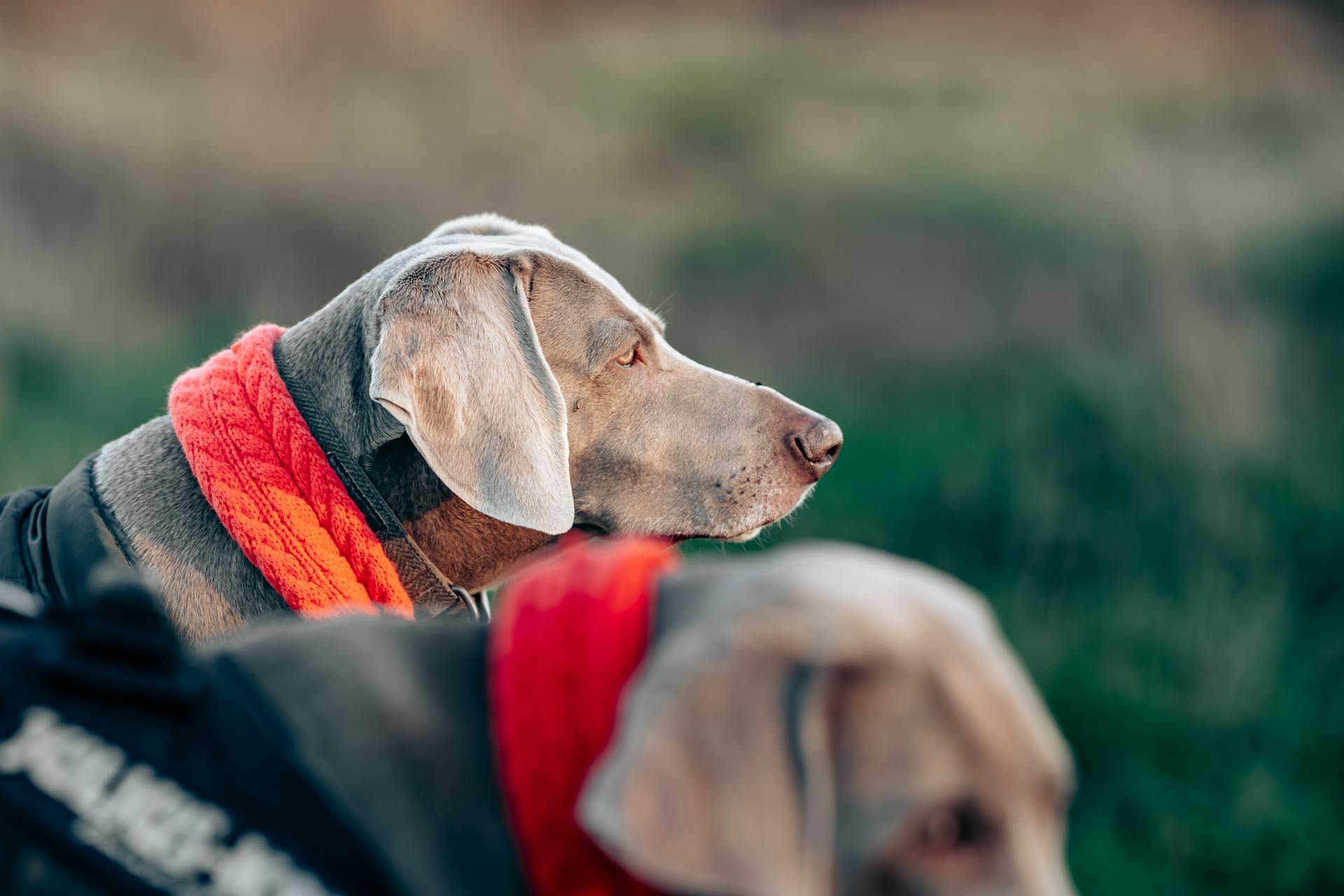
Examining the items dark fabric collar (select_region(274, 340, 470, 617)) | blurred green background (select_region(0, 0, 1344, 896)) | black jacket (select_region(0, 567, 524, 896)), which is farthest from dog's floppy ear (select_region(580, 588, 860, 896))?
blurred green background (select_region(0, 0, 1344, 896))

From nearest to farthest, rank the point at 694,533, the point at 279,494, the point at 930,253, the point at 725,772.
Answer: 1. the point at 725,772
2. the point at 279,494
3. the point at 694,533
4. the point at 930,253

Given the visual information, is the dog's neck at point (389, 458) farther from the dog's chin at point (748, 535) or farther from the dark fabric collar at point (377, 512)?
the dog's chin at point (748, 535)

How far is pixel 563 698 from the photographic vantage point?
4.08 ft

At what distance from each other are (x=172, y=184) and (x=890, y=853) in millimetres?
7663

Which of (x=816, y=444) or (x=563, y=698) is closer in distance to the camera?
(x=563, y=698)

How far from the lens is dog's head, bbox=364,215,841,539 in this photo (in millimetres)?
2482

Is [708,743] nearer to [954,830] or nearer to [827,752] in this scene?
[827,752]

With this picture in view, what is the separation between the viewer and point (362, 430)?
2.54 meters

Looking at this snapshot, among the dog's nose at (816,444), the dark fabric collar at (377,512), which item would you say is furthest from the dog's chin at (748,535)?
the dark fabric collar at (377,512)

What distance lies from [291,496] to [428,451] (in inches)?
9.3

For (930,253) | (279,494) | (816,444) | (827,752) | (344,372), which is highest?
(827,752)

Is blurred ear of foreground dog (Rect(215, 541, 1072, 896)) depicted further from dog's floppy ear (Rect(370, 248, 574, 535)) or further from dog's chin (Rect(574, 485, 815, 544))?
dog's chin (Rect(574, 485, 815, 544))

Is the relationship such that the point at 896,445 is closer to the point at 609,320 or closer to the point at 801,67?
the point at 801,67

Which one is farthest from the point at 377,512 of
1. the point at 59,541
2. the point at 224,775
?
the point at 224,775
